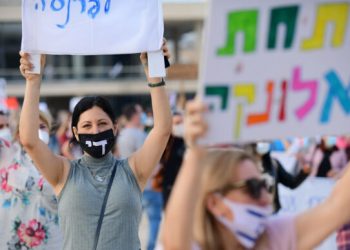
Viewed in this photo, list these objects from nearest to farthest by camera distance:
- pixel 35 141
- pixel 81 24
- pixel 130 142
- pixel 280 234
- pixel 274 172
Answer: pixel 280 234 → pixel 35 141 → pixel 81 24 → pixel 274 172 → pixel 130 142

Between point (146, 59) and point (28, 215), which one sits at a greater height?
point (146, 59)

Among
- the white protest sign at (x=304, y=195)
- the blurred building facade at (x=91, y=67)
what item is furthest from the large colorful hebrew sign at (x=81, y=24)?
the blurred building facade at (x=91, y=67)

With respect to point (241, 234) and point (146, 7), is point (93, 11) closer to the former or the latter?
point (146, 7)

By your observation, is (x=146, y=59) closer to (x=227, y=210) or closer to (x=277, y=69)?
(x=277, y=69)

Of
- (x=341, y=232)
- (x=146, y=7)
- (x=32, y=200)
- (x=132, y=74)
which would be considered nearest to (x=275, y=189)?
(x=341, y=232)

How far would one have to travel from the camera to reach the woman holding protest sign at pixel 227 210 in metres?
2.51

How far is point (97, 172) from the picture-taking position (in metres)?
3.90

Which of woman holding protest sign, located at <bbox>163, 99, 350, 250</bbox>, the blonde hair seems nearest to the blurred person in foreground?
woman holding protest sign, located at <bbox>163, 99, 350, 250</bbox>

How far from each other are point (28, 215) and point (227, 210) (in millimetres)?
2552

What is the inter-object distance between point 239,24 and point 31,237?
2625 millimetres

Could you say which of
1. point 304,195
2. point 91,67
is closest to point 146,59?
point 304,195

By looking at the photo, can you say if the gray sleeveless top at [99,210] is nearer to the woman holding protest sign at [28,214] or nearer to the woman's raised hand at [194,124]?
the woman holding protest sign at [28,214]

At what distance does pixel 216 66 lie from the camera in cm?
267

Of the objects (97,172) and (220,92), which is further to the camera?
(97,172)
